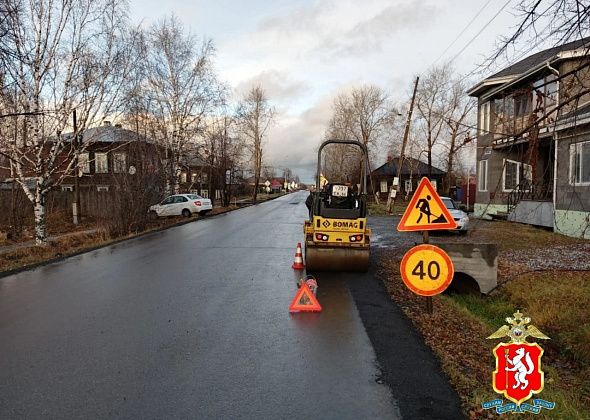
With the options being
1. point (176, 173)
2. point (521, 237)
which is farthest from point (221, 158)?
point (521, 237)

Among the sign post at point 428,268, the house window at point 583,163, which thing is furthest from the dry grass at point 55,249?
the house window at point 583,163

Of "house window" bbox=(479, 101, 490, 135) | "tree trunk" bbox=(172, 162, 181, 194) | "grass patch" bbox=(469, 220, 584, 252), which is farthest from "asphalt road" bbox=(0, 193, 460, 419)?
"tree trunk" bbox=(172, 162, 181, 194)

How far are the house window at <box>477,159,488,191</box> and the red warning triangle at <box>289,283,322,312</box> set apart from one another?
2132 cm

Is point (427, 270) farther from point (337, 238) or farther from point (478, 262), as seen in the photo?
point (337, 238)

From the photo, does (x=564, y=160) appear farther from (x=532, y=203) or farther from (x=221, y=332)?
(x=221, y=332)

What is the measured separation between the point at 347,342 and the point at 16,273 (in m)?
8.88

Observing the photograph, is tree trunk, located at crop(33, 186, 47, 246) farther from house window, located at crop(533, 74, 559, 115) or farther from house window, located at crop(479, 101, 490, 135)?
house window, located at crop(479, 101, 490, 135)

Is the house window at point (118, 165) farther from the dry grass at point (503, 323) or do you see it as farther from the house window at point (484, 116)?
the house window at point (484, 116)

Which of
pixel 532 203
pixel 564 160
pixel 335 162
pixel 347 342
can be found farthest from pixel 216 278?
pixel 335 162

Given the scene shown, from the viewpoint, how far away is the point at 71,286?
8.97 meters

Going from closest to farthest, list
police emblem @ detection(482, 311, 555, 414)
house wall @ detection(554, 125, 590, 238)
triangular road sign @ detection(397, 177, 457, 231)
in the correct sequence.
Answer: police emblem @ detection(482, 311, 555, 414)
triangular road sign @ detection(397, 177, 457, 231)
house wall @ detection(554, 125, 590, 238)

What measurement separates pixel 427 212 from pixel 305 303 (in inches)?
88.8

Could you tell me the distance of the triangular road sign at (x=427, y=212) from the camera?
6355 millimetres

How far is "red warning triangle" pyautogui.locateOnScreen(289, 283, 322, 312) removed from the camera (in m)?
6.90
